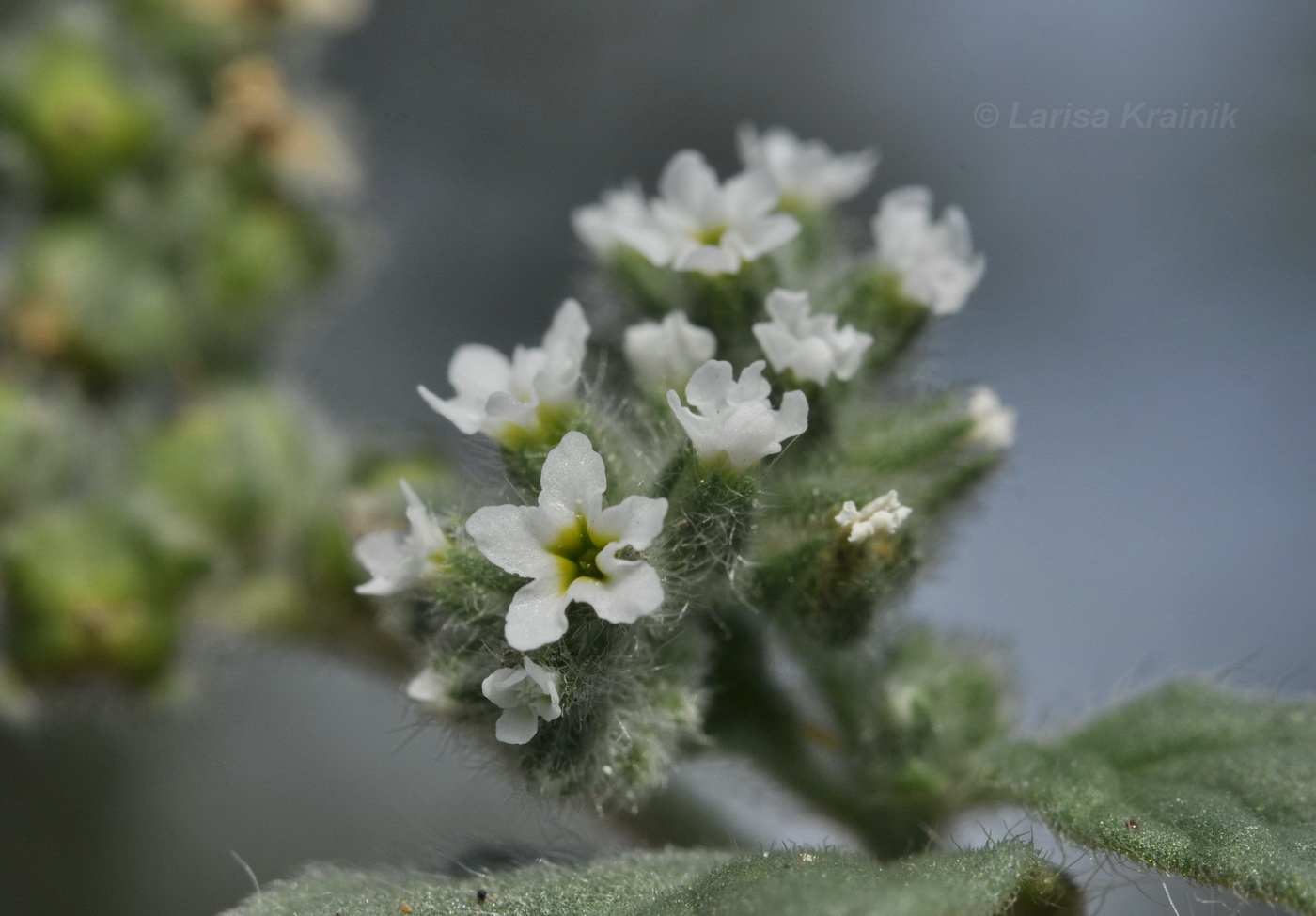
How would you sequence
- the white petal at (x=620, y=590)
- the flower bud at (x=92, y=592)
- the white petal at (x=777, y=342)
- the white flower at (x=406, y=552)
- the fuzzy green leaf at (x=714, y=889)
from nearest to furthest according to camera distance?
the fuzzy green leaf at (x=714, y=889)
the white petal at (x=620, y=590)
the white flower at (x=406, y=552)
the white petal at (x=777, y=342)
the flower bud at (x=92, y=592)

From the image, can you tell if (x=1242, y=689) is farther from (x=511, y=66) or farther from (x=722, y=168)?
(x=511, y=66)

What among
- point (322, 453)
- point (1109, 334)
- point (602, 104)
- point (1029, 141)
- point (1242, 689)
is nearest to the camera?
point (1242, 689)

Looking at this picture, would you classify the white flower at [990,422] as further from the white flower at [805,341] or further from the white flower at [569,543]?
the white flower at [569,543]

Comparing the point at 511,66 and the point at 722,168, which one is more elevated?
the point at 511,66

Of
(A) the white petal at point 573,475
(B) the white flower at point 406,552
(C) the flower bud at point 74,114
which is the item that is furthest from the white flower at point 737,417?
(C) the flower bud at point 74,114

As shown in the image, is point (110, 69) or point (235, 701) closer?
point (110, 69)

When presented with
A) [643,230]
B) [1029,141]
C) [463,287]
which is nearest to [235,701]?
[463,287]

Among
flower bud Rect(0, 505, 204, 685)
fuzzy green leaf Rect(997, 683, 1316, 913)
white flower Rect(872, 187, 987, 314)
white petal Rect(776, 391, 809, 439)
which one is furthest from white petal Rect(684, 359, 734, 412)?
flower bud Rect(0, 505, 204, 685)
